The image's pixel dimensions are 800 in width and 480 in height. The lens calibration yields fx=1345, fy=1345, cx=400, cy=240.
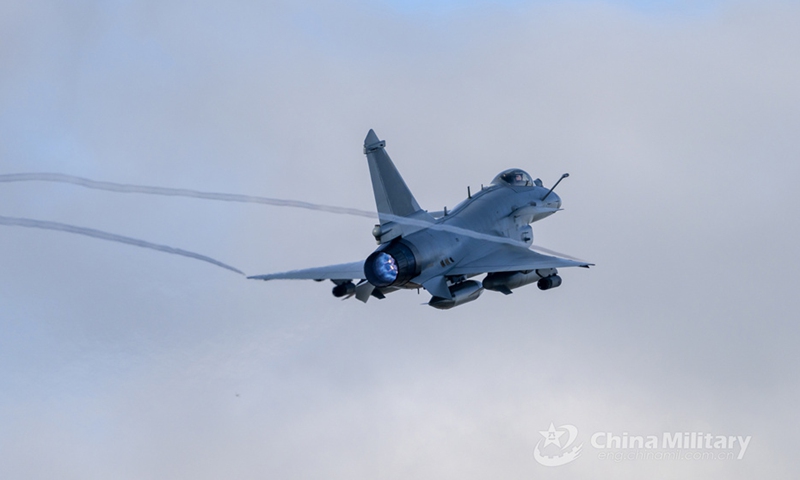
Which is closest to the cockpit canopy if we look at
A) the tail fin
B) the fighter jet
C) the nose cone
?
the nose cone

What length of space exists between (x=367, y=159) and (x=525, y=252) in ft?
19.8

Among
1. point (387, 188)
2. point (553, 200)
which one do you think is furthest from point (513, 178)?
point (387, 188)

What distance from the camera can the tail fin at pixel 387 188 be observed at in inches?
1657

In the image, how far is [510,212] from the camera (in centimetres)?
4675

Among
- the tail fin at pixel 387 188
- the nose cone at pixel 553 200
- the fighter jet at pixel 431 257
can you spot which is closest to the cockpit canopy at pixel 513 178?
the nose cone at pixel 553 200

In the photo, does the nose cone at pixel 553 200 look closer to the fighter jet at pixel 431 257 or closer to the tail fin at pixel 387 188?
the fighter jet at pixel 431 257

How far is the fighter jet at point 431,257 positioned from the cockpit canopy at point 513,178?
3213mm

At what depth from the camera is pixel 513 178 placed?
48.9 metres

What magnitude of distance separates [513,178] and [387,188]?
8.02 metres

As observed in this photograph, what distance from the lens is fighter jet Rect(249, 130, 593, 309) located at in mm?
41281

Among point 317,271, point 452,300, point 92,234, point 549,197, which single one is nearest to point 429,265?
point 452,300

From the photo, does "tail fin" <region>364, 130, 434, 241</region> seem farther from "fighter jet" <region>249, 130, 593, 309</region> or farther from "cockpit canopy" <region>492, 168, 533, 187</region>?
"cockpit canopy" <region>492, 168, 533, 187</region>

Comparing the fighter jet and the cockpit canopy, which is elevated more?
the cockpit canopy

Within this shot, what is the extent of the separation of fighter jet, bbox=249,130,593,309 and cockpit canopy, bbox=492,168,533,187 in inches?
126
